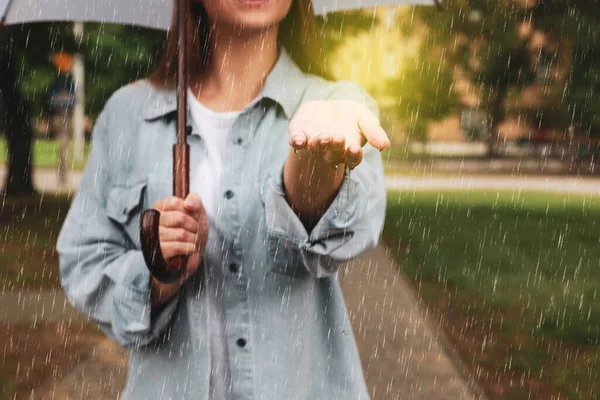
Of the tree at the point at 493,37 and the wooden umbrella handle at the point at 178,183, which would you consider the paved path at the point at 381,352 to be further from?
the tree at the point at 493,37

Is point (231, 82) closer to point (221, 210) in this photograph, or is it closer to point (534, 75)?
point (221, 210)

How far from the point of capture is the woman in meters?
2.18

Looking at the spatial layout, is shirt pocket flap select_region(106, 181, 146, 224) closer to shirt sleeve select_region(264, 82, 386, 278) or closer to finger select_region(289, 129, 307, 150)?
shirt sleeve select_region(264, 82, 386, 278)

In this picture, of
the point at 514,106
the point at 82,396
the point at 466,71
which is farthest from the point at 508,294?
the point at 514,106

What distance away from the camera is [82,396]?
5777 mm

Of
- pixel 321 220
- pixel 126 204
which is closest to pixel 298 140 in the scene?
pixel 321 220

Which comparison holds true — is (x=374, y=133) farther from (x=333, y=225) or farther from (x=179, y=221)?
(x=179, y=221)

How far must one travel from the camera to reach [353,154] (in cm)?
168

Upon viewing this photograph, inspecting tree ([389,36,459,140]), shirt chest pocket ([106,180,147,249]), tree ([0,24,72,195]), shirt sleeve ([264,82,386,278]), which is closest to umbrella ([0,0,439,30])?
shirt chest pocket ([106,180,147,249])

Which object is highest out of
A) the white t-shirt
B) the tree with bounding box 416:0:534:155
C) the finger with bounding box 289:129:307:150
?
the tree with bounding box 416:0:534:155

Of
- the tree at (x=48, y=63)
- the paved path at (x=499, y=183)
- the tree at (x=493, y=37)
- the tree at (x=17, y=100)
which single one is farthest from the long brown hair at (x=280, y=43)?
the paved path at (x=499, y=183)

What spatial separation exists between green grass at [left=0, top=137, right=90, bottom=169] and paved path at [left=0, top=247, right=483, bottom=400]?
1736cm

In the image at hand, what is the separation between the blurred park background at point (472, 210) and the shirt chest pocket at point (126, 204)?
625mm

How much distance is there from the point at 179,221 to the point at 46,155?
52.5m
